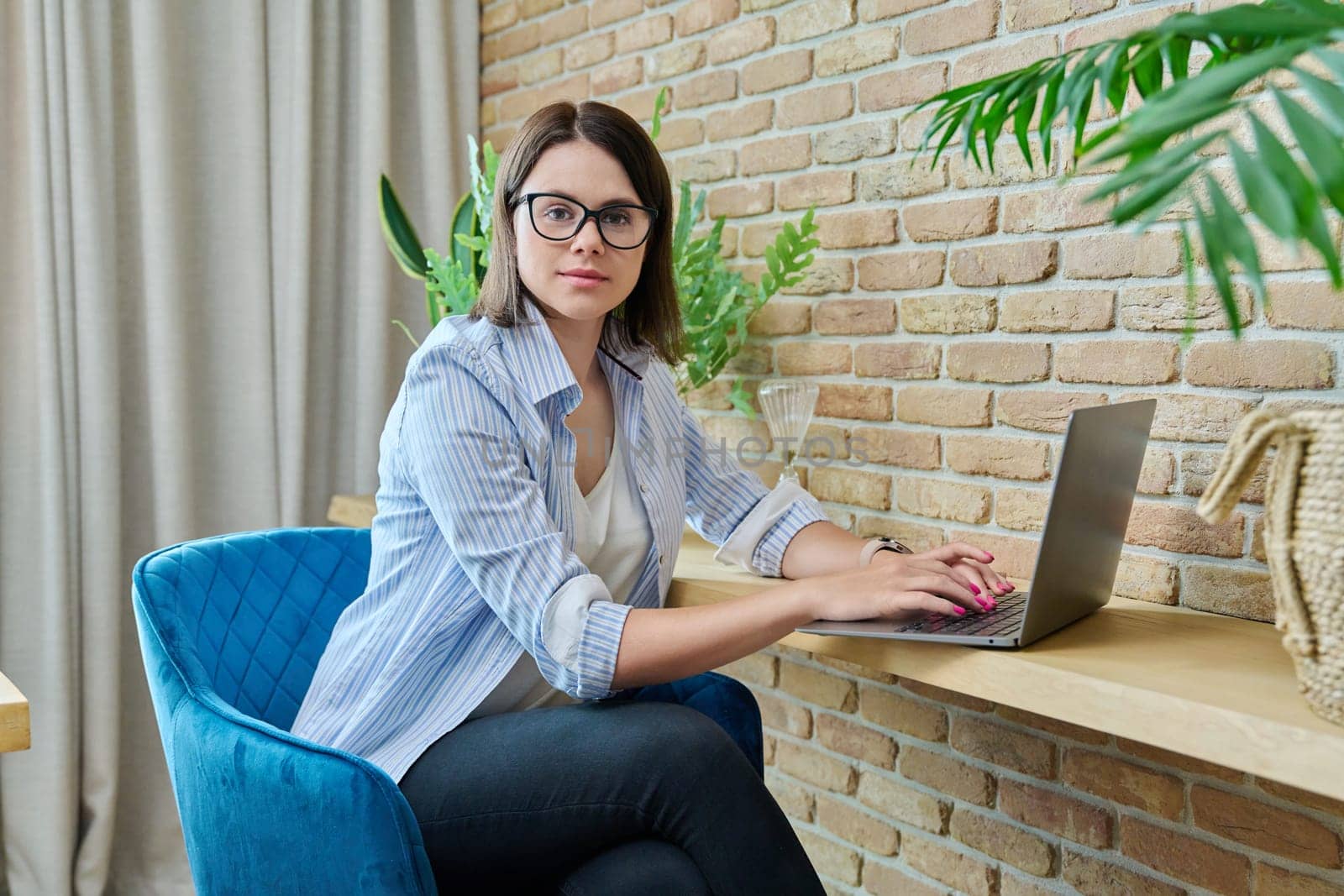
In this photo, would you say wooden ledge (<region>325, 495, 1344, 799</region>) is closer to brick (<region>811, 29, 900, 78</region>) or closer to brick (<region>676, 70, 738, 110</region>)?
brick (<region>811, 29, 900, 78</region>)

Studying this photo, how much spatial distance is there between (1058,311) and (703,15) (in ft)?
3.29

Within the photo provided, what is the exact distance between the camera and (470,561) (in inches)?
50.7

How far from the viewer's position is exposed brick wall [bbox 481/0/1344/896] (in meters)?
1.49

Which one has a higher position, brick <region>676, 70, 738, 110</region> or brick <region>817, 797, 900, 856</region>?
brick <region>676, 70, 738, 110</region>

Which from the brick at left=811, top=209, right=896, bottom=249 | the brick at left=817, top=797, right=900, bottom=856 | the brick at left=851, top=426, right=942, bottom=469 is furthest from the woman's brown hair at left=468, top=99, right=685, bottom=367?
the brick at left=817, top=797, right=900, bottom=856

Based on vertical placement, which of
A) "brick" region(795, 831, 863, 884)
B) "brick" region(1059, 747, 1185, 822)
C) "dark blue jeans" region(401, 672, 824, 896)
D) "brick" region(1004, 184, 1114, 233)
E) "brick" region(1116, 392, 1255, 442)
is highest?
"brick" region(1004, 184, 1114, 233)

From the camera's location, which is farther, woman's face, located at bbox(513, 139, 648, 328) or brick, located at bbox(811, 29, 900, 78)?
brick, located at bbox(811, 29, 900, 78)

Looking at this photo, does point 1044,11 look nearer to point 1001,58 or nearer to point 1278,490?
point 1001,58

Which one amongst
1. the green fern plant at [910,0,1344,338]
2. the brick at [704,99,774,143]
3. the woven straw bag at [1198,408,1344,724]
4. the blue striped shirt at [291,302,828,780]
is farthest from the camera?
the brick at [704,99,774,143]

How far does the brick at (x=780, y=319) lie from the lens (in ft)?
6.76

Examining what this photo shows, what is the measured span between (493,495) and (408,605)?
0.67 feet

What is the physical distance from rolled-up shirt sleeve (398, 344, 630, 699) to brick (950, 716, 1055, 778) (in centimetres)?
79

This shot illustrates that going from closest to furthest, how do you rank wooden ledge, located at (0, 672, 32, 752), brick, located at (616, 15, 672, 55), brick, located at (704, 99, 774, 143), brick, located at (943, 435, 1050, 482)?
wooden ledge, located at (0, 672, 32, 752)
brick, located at (943, 435, 1050, 482)
brick, located at (704, 99, 774, 143)
brick, located at (616, 15, 672, 55)

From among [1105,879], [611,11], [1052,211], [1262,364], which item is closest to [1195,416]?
[1262,364]
